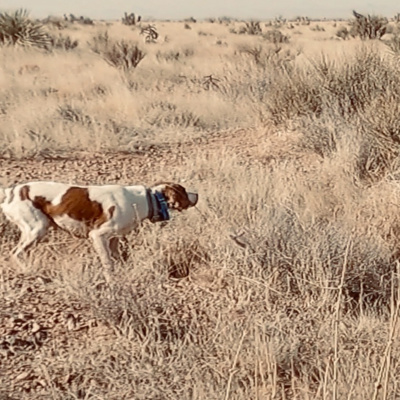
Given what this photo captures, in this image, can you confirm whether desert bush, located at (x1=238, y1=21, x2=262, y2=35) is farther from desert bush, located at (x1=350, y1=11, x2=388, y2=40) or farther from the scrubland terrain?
the scrubland terrain

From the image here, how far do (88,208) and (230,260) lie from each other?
1.18 m

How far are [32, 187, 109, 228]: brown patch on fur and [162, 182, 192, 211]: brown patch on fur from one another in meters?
0.44

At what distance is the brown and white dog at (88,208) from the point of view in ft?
17.2

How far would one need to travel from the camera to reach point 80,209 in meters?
5.29

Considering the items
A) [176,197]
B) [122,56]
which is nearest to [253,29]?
[122,56]

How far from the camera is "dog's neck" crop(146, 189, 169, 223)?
5312 millimetres

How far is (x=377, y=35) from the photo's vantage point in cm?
2759

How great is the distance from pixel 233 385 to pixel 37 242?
244 cm

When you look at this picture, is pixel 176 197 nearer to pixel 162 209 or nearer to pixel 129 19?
pixel 162 209

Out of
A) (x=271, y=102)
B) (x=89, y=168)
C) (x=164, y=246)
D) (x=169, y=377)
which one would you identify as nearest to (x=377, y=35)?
(x=271, y=102)

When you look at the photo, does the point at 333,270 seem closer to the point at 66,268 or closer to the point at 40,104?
the point at 66,268

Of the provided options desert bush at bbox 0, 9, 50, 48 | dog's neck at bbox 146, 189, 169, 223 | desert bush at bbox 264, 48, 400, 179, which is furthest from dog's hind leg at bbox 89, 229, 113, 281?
desert bush at bbox 0, 9, 50, 48

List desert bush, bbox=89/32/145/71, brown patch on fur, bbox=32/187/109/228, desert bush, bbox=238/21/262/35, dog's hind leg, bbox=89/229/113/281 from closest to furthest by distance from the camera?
dog's hind leg, bbox=89/229/113/281 < brown patch on fur, bbox=32/187/109/228 < desert bush, bbox=89/32/145/71 < desert bush, bbox=238/21/262/35

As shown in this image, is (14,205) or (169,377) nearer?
(169,377)
